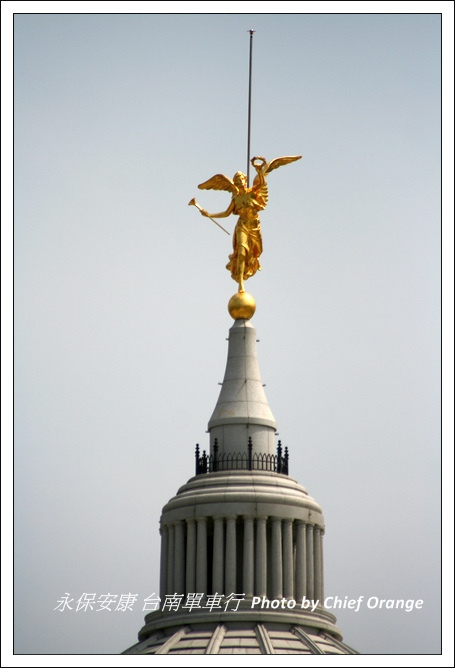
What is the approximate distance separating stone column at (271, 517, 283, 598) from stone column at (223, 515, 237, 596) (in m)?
1.79

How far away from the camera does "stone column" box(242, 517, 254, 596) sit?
82688 mm

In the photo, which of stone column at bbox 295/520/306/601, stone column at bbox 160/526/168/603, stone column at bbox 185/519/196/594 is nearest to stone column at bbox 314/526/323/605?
stone column at bbox 295/520/306/601

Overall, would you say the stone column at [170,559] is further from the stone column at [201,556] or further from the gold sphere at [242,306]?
the gold sphere at [242,306]

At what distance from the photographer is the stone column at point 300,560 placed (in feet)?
276

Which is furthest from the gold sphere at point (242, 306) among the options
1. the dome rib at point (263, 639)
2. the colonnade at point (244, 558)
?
the dome rib at point (263, 639)

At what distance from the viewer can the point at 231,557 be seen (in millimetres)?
83062

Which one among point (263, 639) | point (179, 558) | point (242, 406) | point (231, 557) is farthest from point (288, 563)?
point (242, 406)

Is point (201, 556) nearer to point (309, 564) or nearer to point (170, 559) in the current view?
point (170, 559)

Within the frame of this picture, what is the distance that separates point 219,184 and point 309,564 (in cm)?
1968

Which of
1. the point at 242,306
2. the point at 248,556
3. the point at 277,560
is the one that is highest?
the point at 242,306

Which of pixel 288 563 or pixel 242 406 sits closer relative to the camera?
pixel 288 563

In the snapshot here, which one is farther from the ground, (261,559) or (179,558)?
(179,558)

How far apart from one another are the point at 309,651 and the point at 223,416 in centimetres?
1306

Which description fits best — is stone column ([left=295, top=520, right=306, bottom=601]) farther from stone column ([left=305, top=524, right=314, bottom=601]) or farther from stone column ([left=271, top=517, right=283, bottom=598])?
stone column ([left=271, top=517, right=283, bottom=598])
